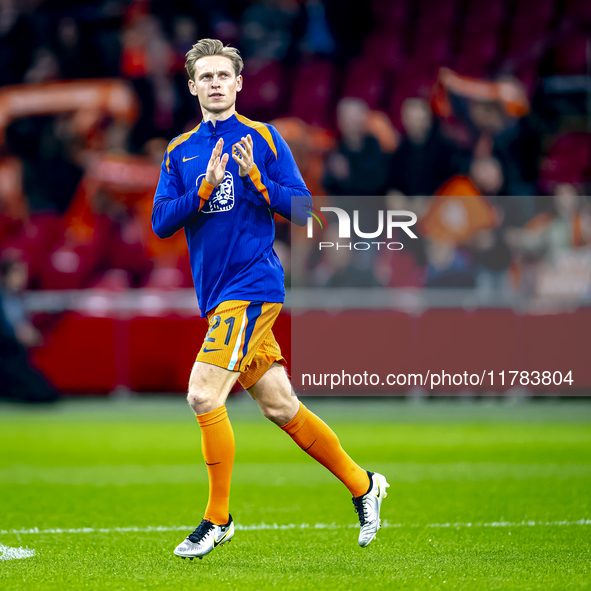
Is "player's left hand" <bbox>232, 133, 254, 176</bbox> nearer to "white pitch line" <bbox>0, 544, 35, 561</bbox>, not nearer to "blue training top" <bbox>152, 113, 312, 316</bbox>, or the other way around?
"blue training top" <bbox>152, 113, 312, 316</bbox>

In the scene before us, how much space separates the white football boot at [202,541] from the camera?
13.8ft

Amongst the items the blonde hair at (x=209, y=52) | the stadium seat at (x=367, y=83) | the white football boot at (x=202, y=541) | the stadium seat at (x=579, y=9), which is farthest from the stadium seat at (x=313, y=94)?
the white football boot at (x=202, y=541)

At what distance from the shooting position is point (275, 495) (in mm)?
6305

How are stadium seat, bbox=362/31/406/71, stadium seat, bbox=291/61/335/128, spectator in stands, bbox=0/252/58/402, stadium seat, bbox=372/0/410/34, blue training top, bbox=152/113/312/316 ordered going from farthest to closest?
1. stadium seat, bbox=372/0/410/34
2. stadium seat, bbox=362/31/406/71
3. stadium seat, bbox=291/61/335/128
4. spectator in stands, bbox=0/252/58/402
5. blue training top, bbox=152/113/312/316

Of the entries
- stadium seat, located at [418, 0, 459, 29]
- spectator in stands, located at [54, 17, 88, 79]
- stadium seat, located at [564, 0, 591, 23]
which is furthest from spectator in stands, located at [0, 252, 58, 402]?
stadium seat, located at [564, 0, 591, 23]

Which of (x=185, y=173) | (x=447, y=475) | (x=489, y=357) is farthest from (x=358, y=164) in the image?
(x=185, y=173)

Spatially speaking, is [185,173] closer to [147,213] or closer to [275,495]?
[275,495]

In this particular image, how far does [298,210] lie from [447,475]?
3220 millimetres

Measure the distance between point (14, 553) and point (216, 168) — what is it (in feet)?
6.32

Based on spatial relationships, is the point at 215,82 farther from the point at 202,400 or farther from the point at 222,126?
the point at 202,400

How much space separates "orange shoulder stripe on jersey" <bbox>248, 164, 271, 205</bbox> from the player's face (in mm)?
350

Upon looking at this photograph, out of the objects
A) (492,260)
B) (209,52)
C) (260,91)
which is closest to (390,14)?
(260,91)

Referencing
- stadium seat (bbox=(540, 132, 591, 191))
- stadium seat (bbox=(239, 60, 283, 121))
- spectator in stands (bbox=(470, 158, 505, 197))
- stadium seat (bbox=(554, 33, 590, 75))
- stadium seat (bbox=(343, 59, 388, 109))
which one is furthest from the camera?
stadium seat (bbox=(343, 59, 388, 109))

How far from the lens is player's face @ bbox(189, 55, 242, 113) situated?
4.41m
